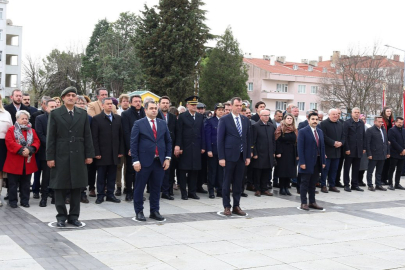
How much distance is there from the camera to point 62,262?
6461 millimetres

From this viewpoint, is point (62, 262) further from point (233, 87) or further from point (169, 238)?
point (233, 87)

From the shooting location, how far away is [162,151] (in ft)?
30.1

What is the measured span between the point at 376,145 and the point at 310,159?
15.1 ft

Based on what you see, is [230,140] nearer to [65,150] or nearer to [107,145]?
[107,145]

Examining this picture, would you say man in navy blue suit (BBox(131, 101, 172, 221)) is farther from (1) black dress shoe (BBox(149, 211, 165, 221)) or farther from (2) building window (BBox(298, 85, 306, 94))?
(2) building window (BBox(298, 85, 306, 94))

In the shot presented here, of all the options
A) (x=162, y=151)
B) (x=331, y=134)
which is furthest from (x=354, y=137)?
(x=162, y=151)

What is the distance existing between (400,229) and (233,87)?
61.4 m

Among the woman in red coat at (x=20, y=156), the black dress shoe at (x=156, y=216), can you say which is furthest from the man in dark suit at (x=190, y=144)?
the woman in red coat at (x=20, y=156)

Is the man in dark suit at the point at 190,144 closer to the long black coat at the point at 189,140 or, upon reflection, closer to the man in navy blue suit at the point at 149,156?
the long black coat at the point at 189,140

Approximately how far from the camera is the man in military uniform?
27.4 feet

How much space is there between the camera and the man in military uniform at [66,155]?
329 inches

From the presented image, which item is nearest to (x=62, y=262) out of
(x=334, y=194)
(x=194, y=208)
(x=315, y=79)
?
(x=194, y=208)

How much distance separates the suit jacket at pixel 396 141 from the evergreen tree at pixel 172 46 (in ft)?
112

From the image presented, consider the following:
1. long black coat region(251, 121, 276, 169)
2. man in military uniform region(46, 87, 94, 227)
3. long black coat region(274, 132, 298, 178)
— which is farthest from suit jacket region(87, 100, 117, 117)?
long black coat region(274, 132, 298, 178)
